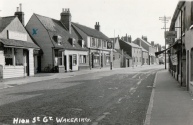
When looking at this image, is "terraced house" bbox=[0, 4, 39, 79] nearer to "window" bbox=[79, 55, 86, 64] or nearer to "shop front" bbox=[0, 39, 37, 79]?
"shop front" bbox=[0, 39, 37, 79]

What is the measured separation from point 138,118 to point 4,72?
17267mm

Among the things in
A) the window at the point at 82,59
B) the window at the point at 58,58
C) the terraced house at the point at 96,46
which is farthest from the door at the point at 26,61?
the terraced house at the point at 96,46

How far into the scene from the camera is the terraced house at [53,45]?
3209 centimetres

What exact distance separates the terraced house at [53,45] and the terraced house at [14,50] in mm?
4999

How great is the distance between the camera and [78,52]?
38875mm

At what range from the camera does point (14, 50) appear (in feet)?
78.8

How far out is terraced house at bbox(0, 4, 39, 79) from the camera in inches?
875

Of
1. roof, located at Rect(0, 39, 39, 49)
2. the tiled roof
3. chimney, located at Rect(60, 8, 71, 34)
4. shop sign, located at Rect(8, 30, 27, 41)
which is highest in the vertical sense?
chimney, located at Rect(60, 8, 71, 34)

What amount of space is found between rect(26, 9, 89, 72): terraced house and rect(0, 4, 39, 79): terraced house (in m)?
5.00

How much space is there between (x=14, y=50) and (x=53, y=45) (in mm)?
7939

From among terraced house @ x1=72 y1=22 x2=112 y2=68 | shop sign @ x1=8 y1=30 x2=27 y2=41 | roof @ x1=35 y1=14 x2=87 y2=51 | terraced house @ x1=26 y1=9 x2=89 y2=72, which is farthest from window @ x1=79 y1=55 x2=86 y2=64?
shop sign @ x1=8 y1=30 x2=27 y2=41

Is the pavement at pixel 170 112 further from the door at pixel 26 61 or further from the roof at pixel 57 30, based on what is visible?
the roof at pixel 57 30

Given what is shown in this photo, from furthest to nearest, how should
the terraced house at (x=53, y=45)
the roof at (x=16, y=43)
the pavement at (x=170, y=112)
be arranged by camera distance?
the terraced house at (x=53, y=45) → the roof at (x=16, y=43) → the pavement at (x=170, y=112)

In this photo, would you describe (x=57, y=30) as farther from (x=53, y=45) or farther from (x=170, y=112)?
(x=170, y=112)
